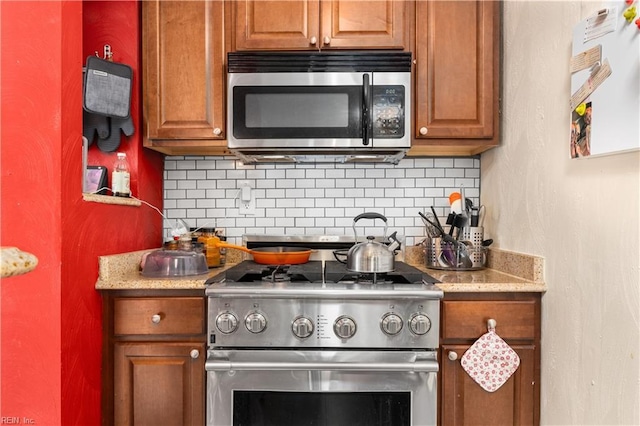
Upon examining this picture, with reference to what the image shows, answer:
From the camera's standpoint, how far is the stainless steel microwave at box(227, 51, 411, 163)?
176 centimetres

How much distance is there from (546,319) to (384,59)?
4.18ft

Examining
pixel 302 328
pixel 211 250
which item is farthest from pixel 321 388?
pixel 211 250

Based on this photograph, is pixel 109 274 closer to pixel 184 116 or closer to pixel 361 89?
pixel 184 116

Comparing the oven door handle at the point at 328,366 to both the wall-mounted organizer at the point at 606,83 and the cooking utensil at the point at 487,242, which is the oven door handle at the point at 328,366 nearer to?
the cooking utensil at the point at 487,242

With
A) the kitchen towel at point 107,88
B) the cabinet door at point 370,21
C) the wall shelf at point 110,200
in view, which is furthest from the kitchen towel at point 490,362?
the kitchen towel at point 107,88

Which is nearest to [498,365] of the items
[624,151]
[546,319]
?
[546,319]

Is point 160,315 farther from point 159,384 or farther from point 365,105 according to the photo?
point 365,105

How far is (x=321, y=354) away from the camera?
1484 millimetres

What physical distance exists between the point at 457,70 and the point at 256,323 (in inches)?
56.8

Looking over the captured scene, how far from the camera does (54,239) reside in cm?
132

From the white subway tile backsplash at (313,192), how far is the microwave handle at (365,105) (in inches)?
16.1

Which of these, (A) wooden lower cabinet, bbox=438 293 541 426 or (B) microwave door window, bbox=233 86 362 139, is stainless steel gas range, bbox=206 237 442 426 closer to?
(A) wooden lower cabinet, bbox=438 293 541 426

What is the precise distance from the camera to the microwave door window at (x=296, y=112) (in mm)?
1767

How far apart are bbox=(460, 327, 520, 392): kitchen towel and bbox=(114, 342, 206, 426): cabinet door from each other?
1.05 metres
